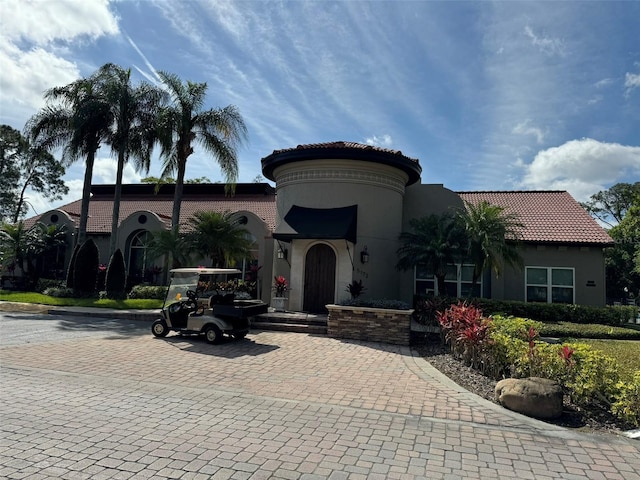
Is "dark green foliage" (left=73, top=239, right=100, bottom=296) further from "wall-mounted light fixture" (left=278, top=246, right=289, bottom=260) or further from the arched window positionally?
"wall-mounted light fixture" (left=278, top=246, right=289, bottom=260)

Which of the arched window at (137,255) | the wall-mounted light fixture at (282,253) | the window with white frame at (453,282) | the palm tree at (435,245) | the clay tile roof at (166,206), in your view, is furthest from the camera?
the clay tile roof at (166,206)

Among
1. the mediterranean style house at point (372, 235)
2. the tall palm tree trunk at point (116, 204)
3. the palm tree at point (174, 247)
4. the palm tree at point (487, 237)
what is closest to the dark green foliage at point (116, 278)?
the tall palm tree trunk at point (116, 204)

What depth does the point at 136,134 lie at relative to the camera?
21.5 metres

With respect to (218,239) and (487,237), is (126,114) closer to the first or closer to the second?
(218,239)

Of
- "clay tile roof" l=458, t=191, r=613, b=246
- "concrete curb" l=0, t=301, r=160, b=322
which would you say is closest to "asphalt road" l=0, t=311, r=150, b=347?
"concrete curb" l=0, t=301, r=160, b=322

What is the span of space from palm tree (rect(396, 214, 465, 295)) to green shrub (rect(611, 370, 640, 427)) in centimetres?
827

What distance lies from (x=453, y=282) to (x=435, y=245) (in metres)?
4.17

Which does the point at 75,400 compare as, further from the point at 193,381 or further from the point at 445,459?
the point at 445,459

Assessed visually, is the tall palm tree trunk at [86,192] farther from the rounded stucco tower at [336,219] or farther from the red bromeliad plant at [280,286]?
the red bromeliad plant at [280,286]

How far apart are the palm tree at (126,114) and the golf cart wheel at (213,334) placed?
1301 centimetres

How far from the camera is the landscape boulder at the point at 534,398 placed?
5.84 metres

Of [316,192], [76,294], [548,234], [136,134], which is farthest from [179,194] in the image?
[548,234]

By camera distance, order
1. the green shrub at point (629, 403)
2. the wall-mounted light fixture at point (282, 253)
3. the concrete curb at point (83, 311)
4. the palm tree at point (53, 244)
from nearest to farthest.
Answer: the green shrub at point (629, 403), the concrete curb at point (83, 311), the wall-mounted light fixture at point (282, 253), the palm tree at point (53, 244)

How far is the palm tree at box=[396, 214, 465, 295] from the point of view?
556 inches
